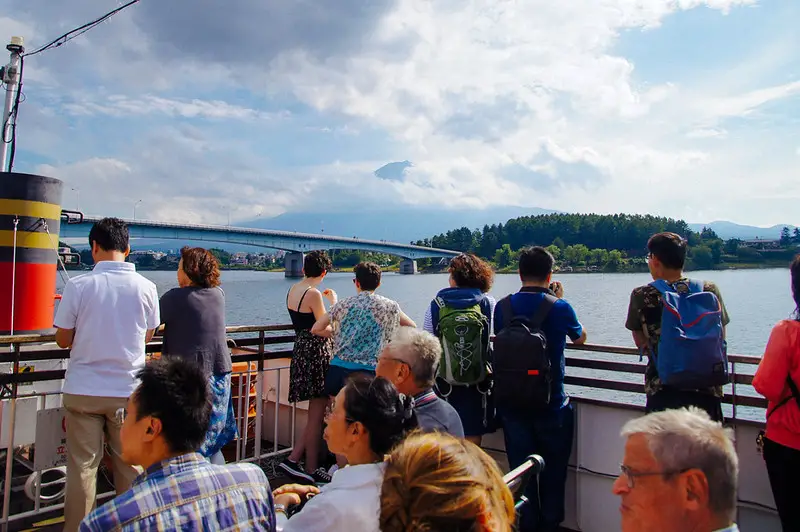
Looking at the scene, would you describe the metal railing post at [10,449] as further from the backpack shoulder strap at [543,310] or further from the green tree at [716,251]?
the green tree at [716,251]

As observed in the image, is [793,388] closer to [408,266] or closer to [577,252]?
[577,252]

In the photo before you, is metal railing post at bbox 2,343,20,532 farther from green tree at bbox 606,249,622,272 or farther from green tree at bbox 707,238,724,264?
green tree at bbox 606,249,622,272

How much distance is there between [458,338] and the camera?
11.7 ft

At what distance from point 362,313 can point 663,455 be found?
270cm

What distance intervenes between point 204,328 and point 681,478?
2.77m

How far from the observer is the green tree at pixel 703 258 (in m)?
30.1

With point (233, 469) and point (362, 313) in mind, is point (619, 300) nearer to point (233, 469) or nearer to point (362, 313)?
point (362, 313)

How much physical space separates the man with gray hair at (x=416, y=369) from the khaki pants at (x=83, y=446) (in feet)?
5.08

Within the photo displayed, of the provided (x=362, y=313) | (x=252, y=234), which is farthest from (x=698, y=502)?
(x=252, y=234)

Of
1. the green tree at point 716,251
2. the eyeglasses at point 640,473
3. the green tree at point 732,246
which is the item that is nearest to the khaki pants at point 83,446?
the eyeglasses at point 640,473

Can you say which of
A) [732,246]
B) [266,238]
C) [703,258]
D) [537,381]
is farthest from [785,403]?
[266,238]

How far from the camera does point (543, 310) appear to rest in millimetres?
3357

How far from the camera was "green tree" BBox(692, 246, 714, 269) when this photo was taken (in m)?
30.1

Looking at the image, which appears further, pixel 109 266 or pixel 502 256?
pixel 502 256
